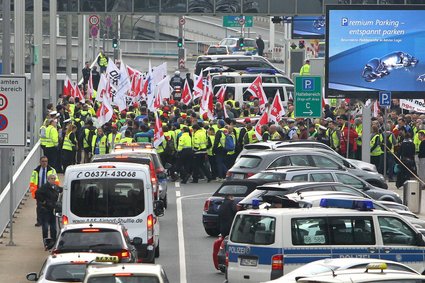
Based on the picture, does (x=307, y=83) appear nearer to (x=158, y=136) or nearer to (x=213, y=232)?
(x=158, y=136)

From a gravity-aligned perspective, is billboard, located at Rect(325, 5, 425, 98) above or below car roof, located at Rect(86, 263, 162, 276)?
above

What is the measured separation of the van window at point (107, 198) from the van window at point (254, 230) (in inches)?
148

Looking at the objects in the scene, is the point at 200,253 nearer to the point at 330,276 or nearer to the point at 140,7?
the point at 330,276

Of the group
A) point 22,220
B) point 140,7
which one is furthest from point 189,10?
point 22,220

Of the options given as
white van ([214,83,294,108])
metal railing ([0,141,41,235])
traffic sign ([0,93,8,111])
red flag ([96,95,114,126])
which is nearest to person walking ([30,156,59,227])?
metal railing ([0,141,41,235])

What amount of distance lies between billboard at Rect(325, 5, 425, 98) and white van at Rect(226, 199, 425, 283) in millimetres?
18591

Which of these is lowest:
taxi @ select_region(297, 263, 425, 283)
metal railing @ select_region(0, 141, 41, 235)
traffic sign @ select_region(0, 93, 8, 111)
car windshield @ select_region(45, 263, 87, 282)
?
metal railing @ select_region(0, 141, 41, 235)

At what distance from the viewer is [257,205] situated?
22.6 meters

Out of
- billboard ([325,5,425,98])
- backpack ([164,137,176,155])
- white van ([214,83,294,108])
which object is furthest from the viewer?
white van ([214,83,294,108])

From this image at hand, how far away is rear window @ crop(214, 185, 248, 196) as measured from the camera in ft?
94.6

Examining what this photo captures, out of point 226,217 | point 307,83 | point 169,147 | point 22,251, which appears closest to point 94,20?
point 169,147

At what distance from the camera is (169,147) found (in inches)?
1597

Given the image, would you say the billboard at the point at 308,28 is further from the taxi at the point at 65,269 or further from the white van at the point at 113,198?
the taxi at the point at 65,269

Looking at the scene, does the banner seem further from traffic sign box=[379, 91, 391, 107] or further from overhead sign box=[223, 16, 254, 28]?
overhead sign box=[223, 16, 254, 28]
